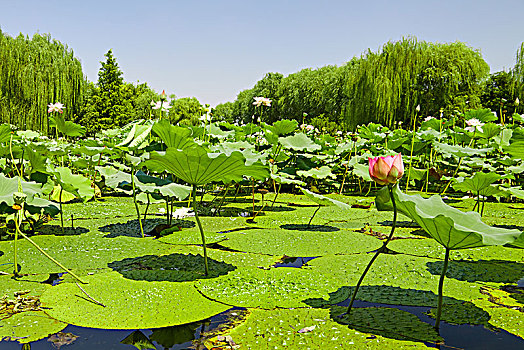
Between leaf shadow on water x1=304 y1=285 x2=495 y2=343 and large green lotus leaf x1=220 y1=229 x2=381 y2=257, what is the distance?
23.9 inches

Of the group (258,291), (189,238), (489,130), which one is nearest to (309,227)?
(189,238)

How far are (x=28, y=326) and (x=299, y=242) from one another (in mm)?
1506

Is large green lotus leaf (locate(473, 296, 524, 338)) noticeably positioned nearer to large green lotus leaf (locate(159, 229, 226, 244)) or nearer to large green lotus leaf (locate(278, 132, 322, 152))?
large green lotus leaf (locate(159, 229, 226, 244))

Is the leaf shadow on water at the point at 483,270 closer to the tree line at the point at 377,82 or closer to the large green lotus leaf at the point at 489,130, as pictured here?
the large green lotus leaf at the point at 489,130

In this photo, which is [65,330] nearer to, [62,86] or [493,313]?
[493,313]

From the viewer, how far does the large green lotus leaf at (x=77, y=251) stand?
186 cm

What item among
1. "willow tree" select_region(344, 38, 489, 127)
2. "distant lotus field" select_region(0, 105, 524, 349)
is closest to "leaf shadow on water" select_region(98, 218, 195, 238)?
"distant lotus field" select_region(0, 105, 524, 349)

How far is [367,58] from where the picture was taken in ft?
48.7

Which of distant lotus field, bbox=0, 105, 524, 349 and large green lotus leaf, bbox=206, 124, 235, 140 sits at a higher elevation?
large green lotus leaf, bbox=206, 124, 235, 140

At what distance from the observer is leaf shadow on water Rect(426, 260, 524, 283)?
1.75 m

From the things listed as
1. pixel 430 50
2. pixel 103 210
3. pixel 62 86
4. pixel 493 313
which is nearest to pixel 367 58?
pixel 430 50

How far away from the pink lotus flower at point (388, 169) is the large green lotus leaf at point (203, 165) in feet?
2.12

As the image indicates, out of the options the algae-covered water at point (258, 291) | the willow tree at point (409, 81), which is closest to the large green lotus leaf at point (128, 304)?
the algae-covered water at point (258, 291)

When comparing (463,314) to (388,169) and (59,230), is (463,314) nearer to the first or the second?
(388,169)
